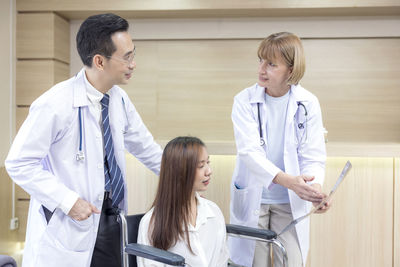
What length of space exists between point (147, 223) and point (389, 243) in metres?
2.09

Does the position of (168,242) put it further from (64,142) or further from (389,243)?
(389,243)

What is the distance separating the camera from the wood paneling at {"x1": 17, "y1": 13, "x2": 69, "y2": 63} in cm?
404

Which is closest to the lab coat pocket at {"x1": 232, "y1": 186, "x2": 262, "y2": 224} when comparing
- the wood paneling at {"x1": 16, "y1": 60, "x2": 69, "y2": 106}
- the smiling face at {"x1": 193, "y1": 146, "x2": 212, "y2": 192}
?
the smiling face at {"x1": 193, "y1": 146, "x2": 212, "y2": 192}

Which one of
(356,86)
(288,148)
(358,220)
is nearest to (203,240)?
(288,148)

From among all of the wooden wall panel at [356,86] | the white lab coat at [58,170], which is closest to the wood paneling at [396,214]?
the wooden wall panel at [356,86]

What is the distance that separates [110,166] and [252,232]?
2.30 feet

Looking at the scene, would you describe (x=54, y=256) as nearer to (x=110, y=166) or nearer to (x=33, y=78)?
(x=110, y=166)

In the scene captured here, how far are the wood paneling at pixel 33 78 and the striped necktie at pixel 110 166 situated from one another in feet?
6.91

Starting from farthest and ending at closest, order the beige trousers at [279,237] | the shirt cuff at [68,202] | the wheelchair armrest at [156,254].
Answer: the beige trousers at [279,237]
the shirt cuff at [68,202]
the wheelchair armrest at [156,254]

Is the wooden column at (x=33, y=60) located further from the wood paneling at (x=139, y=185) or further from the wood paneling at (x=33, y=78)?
the wood paneling at (x=139, y=185)

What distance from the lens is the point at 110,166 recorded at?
2121 mm

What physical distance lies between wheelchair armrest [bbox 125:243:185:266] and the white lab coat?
0.26 metres

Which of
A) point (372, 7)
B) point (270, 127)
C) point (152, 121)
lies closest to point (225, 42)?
point (152, 121)

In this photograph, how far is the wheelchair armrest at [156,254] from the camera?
174cm
